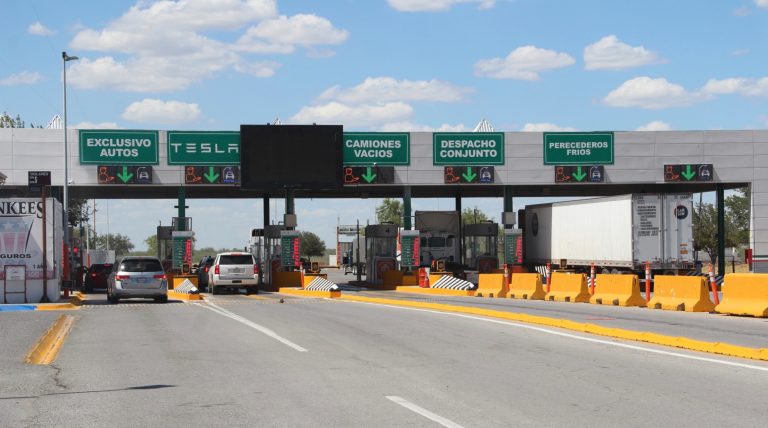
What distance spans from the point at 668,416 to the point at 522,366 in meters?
4.15

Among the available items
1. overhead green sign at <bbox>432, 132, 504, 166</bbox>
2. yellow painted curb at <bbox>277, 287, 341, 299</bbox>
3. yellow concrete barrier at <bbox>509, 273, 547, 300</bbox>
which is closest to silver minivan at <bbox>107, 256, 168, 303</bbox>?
yellow painted curb at <bbox>277, 287, 341, 299</bbox>

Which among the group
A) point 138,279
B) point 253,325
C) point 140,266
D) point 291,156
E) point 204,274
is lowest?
point 253,325

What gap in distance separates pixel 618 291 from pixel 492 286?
9.39 m

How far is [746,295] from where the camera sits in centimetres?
2278

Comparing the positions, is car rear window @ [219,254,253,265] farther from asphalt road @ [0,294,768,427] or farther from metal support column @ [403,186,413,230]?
asphalt road @ [0,294,768,427]

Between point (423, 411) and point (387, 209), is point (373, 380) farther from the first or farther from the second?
point (387, 209)

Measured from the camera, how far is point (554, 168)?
50.4 m

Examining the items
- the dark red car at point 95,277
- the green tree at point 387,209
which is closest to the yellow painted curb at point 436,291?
the dark red car at point 95,277

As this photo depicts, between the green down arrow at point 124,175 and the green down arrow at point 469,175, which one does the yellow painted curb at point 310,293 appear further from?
the green down arrow at point 469,175

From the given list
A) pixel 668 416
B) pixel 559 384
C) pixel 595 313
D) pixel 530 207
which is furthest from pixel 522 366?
pixel 530 207

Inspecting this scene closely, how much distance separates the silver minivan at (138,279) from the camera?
32.9 metres

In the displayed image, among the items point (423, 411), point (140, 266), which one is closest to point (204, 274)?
point (140, 266)

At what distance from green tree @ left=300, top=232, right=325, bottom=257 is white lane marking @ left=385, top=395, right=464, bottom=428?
16789 cm

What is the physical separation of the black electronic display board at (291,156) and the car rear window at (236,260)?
6.35m
